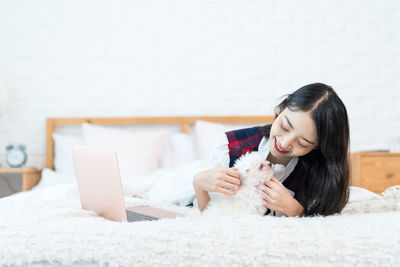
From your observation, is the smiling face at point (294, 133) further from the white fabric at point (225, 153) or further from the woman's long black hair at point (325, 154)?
the white fabric at point (225, 153)

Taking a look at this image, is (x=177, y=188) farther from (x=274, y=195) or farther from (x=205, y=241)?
(x=205, y=241)

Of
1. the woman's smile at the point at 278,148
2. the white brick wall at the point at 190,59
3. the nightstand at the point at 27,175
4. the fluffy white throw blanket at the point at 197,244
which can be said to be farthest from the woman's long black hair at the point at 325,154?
the nightstand at the point at 27,175

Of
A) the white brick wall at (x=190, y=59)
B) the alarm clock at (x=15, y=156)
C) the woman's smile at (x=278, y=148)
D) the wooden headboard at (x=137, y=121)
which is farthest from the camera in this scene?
the white brick wall at (x=190, y=59)

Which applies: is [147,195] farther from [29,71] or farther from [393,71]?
[393,71]

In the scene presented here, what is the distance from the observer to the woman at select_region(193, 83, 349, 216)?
1060 millimetres

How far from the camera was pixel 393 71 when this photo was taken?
9.82 feet

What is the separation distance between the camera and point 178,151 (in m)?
2.63

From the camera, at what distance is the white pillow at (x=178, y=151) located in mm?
2600

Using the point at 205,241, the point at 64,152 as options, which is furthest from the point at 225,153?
the point at 64,152

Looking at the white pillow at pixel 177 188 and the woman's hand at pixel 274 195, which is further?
the white pillow at pixel 177 188

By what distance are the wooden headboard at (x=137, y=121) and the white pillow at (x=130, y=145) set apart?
0.13 m

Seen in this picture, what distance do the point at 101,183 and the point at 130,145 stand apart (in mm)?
1448

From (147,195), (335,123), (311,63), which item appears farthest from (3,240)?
(311,63)

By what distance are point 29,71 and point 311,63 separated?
2072 mm
